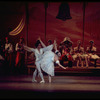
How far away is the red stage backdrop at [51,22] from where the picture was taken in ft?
38.6

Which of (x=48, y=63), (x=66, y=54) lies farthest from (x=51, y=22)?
(x=48, y=63)

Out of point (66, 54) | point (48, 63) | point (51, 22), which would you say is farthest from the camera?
point (51, 22)

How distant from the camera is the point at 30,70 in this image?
1011 cm

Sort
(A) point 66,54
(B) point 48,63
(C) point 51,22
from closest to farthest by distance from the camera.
Result: (B) point 48,63 < (A) point 66,54 < (C) point 51,22

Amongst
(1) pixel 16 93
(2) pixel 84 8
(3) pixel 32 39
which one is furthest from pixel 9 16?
(1) pixel 16 93

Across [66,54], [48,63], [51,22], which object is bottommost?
[48,63]

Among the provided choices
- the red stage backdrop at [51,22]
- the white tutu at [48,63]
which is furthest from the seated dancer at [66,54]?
the white tutu at [48,63]

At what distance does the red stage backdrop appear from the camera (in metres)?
11.8

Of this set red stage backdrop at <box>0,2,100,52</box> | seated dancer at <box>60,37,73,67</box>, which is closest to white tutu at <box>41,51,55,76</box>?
seated dancer at <box>60,37,73,67</box>

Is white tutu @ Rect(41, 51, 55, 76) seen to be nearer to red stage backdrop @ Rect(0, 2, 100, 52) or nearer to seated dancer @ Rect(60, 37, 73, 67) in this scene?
seated dancer @ Rect(60, 37, 73, 67)

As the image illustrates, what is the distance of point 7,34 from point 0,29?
0.51m

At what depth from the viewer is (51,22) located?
1198 cm

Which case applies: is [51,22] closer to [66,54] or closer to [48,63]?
[66,54]

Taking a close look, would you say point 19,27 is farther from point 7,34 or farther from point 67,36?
point 67,36
